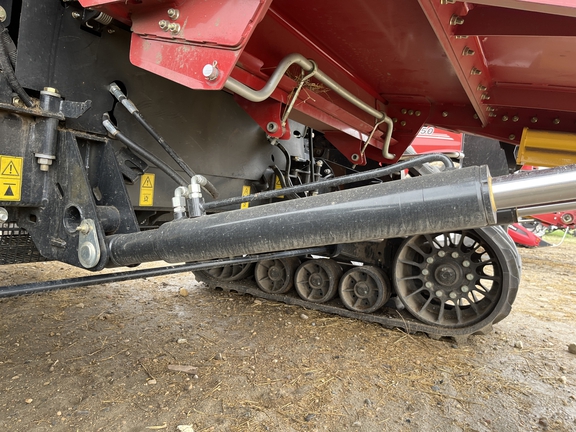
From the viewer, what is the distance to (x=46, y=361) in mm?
2121

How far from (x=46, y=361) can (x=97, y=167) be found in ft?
3.81

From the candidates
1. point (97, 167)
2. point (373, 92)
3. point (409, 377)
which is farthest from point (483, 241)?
point (97, 167)

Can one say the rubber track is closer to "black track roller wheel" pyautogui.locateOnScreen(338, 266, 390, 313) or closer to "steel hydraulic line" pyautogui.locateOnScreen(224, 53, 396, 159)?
"black track roller wheel" pyautogui.locateOnScreen(338, 266, 390, 313)

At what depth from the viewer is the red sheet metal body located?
1.20 metres

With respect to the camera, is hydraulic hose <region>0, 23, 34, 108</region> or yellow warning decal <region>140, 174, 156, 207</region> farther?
yellow warning decal <region>140, 174, 156, 207</region>

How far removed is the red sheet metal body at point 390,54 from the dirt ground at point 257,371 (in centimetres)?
132

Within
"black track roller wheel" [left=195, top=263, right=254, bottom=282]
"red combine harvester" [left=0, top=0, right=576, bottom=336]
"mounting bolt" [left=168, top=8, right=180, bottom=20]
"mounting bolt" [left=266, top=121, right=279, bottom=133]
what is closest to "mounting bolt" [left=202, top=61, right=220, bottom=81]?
"red combine harvester" [left=0, top=0, right=576, bottom=336]

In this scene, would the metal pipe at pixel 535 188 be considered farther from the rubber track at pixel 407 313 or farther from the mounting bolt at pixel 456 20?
the rubber track at pixel 407 313

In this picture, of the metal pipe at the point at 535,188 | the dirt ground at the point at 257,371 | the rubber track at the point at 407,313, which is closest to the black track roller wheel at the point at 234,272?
the rubber track at the point at 407,313

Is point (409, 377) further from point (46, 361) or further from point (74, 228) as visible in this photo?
point (46, 361)

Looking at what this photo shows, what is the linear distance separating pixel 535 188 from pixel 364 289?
2201mm

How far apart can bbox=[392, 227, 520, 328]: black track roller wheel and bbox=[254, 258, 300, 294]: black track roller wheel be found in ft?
2.77

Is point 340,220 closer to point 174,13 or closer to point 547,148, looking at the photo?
point 174,13

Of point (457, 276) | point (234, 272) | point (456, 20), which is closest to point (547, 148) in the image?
point (457, 276)
